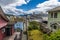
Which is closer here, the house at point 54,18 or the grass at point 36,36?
the grass at point 36,36

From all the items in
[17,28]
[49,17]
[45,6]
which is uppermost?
[45,6]

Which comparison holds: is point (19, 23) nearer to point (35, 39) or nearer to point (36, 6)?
A: point (36, 6)

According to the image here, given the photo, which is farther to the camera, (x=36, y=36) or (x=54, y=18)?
(x=54, y=18)

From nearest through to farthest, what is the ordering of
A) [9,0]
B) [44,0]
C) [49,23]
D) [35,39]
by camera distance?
[35,39] < [49,23] < [44,0] < [9,0]

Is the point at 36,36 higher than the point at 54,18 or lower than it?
lower

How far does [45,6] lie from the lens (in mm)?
10438

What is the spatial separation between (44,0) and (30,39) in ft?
15.2

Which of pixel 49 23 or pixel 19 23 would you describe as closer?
pixel 49 23

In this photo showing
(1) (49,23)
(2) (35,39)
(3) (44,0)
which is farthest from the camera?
(3) (44,0)

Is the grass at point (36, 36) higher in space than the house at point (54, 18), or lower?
lower

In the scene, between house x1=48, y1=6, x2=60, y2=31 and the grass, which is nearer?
the grass

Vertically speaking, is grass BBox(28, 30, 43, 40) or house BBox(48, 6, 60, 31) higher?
house BBox(48, 6, 60, 31)

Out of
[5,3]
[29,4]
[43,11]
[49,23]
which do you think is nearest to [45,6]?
[43,11]

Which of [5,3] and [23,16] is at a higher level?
[5,3]
